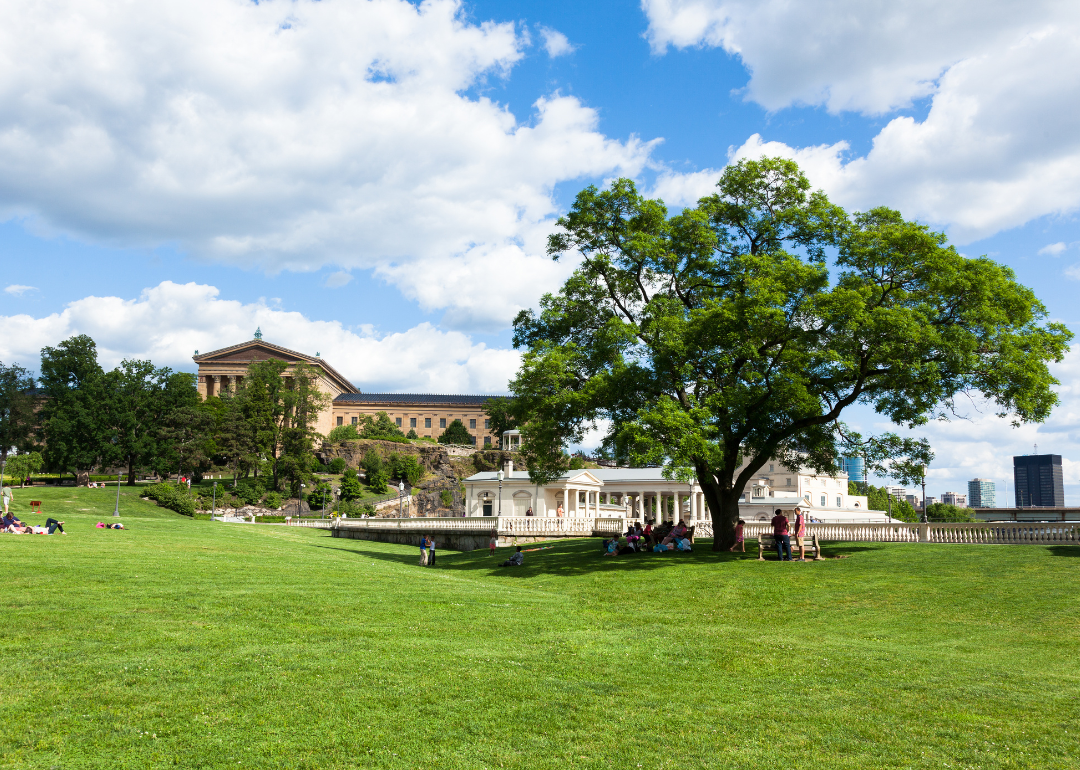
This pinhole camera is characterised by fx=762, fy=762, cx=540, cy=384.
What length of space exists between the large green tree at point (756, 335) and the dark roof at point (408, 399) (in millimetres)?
139831

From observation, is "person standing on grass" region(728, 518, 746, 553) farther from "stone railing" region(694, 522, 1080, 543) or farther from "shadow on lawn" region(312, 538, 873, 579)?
"stone railing" region(694, 522, 1080, 543)

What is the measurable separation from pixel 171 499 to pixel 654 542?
199 feet

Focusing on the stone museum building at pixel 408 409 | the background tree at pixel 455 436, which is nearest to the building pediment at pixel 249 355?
the stone museum building at pixel 408 409

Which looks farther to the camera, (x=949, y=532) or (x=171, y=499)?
(x=171, y=499)

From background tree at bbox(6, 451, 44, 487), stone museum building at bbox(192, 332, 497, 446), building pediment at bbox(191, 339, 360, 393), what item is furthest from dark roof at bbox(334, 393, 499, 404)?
background tree at bbox(6, 451, 44, 487)

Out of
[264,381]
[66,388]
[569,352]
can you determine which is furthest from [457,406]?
[569,352]

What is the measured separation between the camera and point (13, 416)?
317 ft

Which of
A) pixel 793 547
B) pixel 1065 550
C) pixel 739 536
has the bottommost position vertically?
pixel 793 547

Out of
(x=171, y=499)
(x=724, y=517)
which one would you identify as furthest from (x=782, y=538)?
(x=171, y=499)

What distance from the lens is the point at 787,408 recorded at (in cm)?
2769

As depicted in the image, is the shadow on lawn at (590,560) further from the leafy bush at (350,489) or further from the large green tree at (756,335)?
the leafy bush at (350,489)

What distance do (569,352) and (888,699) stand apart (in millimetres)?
20854

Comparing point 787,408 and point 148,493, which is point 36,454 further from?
point 787,408

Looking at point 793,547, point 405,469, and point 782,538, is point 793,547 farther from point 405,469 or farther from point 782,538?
point 405,469
